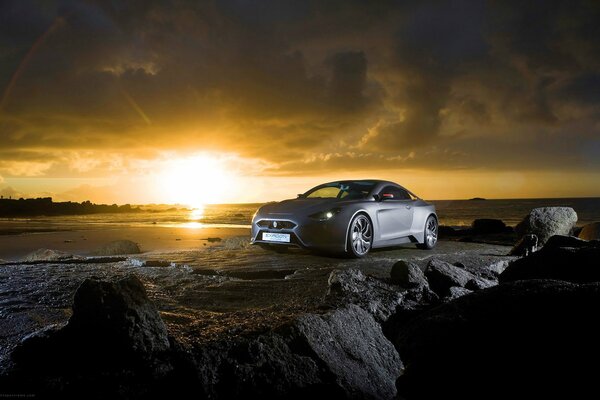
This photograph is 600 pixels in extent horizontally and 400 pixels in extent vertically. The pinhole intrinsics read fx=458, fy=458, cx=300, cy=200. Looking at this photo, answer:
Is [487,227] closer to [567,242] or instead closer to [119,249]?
[567,242]

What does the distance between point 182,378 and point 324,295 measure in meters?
2.40

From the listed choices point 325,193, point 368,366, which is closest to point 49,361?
point 368,366

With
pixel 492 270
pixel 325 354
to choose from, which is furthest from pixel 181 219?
pixel 325 354

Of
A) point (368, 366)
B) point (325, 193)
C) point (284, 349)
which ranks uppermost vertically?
point (325, 193)

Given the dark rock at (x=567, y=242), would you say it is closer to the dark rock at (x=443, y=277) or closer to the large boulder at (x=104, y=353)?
the dark rock at (x=443, y=277)

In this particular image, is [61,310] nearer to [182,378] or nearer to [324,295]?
[182,378]

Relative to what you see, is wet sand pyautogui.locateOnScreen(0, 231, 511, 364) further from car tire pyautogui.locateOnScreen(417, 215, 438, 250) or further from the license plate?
car tire pyautogui.locateOnScreen(417, 215, 438, 250)

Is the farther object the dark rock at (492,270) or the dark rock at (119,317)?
the dark rock at (492,270)

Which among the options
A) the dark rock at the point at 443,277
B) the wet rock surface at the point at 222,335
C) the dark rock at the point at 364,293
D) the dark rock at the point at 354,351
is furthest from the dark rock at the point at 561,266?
the dark rock at the point at 354,351

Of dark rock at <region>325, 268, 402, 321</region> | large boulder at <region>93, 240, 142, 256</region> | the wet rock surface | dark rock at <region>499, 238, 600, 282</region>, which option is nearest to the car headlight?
the wet rock surface

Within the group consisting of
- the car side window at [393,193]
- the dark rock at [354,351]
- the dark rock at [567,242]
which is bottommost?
the dark rock at [354,351]

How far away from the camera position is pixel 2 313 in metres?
4.25

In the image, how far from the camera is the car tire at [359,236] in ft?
26.2

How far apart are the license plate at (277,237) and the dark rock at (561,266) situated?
3570mm
